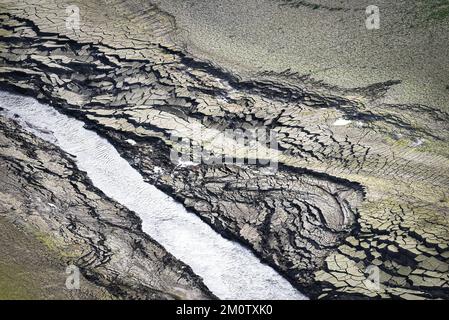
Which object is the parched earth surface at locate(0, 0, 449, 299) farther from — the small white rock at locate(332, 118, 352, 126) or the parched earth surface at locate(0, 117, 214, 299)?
the parched earth surface at locate(0, 117, 214, 299)

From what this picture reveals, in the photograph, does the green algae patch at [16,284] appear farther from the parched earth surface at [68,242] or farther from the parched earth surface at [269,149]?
the parched earth surface at [269,149]

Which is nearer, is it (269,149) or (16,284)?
(16,284)

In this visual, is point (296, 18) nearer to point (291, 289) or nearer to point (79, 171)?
point (79, 171)

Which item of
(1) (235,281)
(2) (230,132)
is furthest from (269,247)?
(2) (230,132)

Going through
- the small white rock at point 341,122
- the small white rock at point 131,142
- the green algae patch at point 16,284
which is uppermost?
the small white rock at point 341,122

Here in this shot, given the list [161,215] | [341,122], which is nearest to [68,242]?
[161,215]

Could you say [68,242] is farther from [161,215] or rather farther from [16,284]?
[161,215]

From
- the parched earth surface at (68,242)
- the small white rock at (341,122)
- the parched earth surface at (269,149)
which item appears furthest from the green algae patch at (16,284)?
the small white rock at (341,122)
